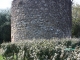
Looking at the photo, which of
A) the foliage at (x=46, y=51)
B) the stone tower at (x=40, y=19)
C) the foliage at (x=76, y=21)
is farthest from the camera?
the foliage at (x=76, y=21)

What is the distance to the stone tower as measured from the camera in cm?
1205

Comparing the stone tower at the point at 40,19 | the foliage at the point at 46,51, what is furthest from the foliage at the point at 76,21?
the foliage at the point at 46,51

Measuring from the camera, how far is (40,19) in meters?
12.0

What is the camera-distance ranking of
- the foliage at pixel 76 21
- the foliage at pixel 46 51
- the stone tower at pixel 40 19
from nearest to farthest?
1. the foliage at pixel 46 51
2. the stone tower at pixel 40 19
3. the foliage at pixel 76 21

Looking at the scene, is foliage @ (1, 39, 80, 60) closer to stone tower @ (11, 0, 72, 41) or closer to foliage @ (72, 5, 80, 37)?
stone tower @ (11, 0, 72, 41)

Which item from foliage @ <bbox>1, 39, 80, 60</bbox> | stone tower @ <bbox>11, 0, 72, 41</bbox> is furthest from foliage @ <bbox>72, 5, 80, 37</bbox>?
foliage @ <bbox>1, 39, 80, 60</bbox>

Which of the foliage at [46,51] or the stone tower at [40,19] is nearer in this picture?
A: the foliage at [46,51]

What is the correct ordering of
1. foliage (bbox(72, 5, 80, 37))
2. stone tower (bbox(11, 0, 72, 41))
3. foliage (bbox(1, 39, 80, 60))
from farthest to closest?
foliage (bbox(72, 5, 80, 37)) < stone tower (bbox(11, 0, 72, 41)) < foliage (bbox(1, 39, 80, 60))

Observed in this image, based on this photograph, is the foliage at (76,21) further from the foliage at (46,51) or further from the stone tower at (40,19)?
the foliage at (46,51)

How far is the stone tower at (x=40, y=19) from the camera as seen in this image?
475 inches

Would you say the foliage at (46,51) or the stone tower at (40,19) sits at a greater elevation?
the stone tower at (40,19)

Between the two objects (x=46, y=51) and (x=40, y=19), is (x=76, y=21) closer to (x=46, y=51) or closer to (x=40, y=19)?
(x=40, y=19)

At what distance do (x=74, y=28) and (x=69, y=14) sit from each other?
12.7 m

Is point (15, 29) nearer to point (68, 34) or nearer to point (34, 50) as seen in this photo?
point (68, 34)
